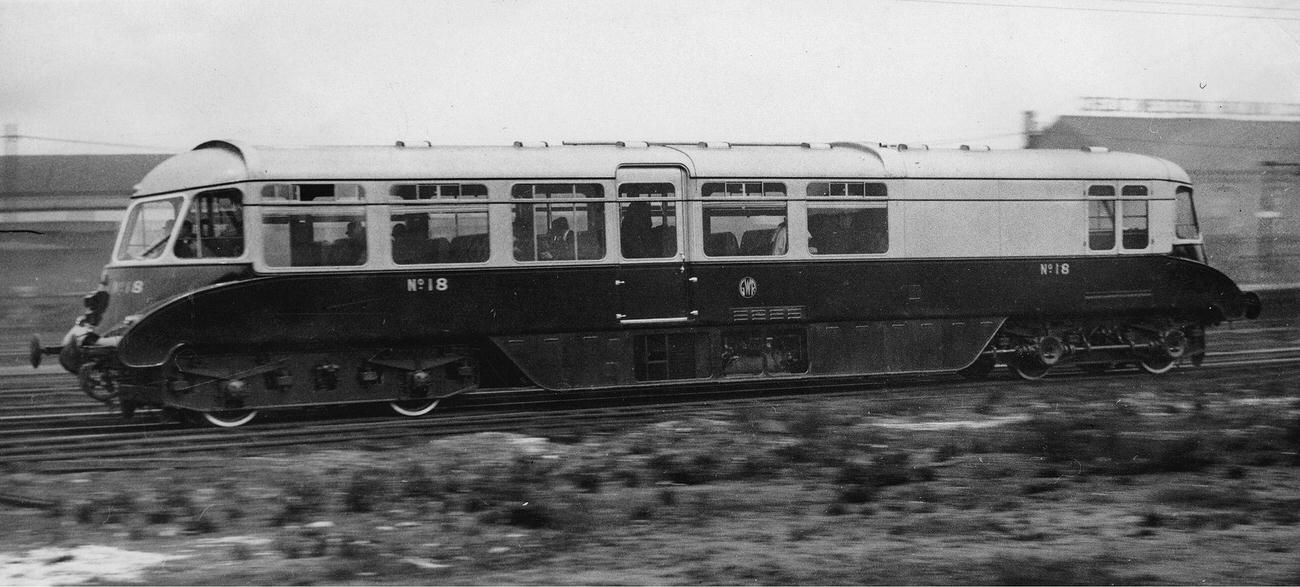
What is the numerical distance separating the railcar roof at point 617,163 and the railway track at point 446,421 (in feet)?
8.21

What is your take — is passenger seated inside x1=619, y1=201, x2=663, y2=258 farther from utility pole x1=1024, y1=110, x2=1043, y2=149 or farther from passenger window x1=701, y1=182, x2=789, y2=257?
utility pole x1=1024, y1=110, x2=1043, y2=149

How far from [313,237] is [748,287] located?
15.5 ft

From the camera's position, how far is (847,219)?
1245cm

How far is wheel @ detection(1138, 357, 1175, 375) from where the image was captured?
14.0m

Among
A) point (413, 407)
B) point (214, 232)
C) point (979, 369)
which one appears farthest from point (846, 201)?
point (214, 232)

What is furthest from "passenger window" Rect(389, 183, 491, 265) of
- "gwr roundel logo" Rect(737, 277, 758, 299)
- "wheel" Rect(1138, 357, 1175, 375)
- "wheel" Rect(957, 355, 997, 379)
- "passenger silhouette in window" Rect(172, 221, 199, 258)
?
"wheel" Rect(1138, 357, 1175, 375)

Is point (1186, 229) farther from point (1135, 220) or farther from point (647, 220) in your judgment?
point (647, 220)

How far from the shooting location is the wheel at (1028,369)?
13594 mm

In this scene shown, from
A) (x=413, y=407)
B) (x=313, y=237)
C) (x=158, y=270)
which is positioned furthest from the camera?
(x=413, y=407)

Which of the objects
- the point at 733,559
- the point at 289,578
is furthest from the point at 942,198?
the point at 289,578

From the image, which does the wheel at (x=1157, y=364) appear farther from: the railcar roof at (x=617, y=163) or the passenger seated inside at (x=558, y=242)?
the passenger seated inside at (x=558, y=242)

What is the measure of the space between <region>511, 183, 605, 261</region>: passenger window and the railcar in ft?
0.08

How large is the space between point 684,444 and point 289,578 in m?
4.31

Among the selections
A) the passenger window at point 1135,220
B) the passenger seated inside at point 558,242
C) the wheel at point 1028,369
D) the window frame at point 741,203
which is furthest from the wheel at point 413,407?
the passenger window at point 1135,220
